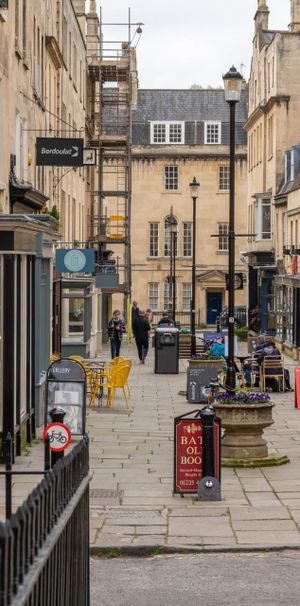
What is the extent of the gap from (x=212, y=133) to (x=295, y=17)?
73.2 ft

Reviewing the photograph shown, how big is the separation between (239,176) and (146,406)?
54.5 metres

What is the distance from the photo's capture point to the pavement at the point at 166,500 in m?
12.0

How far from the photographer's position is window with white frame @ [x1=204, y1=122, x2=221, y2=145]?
80.3m

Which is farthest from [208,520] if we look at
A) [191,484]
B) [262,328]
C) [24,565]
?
[262,328]

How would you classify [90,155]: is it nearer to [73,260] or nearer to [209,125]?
[73,260]

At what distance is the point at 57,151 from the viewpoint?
968 inches

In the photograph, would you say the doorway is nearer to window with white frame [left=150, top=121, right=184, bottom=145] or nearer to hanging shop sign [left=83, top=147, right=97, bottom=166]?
window with white frame [left=150, top=121, right=184, bottom=145]

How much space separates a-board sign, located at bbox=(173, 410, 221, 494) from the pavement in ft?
0.60

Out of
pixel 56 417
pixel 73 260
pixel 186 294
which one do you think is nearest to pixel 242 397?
pixel 56 417

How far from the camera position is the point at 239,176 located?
78812 millimetres

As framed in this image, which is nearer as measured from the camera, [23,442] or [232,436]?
[232,436]

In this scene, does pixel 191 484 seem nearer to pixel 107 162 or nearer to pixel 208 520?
pixel 208 520

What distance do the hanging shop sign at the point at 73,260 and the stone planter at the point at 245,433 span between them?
14287 millimetres

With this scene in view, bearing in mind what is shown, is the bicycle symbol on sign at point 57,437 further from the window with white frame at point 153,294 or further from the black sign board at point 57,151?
the window with white frame at point 153,294
